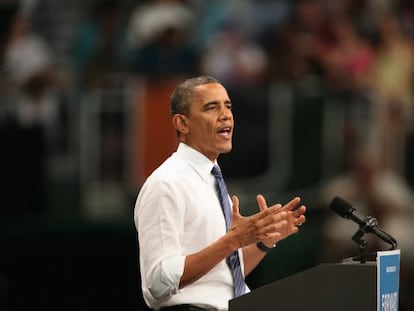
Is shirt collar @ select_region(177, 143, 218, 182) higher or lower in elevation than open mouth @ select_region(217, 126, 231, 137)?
lower

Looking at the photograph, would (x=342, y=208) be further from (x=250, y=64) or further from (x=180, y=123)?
(x=250, y=64)

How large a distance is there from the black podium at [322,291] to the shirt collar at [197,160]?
648mm

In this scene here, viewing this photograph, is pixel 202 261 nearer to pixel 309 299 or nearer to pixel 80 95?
pixel 309 299

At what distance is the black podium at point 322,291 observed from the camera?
4.89 metres

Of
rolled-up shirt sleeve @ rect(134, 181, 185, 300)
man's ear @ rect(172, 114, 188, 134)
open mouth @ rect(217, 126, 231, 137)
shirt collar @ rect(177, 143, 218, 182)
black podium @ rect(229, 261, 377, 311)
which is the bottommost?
black podium @ rect(229, 261, 377, 311)

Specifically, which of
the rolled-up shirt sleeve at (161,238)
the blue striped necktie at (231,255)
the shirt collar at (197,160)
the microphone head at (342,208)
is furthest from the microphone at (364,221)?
the rolled-up shirt sleeve at (161,238)

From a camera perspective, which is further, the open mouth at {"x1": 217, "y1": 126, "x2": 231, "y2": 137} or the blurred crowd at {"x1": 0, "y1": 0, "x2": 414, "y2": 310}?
the blurred crowd at {"x1": 0, "y1": 0, "x2": 414, "y2": 310}

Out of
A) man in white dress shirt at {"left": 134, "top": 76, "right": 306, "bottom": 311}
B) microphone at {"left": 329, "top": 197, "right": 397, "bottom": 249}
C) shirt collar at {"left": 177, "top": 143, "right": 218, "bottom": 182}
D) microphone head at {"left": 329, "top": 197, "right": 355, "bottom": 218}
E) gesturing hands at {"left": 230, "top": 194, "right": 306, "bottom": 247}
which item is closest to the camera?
gesturing hands at {"left": 230, "top": 194, "right": 306, "bottom": 247}

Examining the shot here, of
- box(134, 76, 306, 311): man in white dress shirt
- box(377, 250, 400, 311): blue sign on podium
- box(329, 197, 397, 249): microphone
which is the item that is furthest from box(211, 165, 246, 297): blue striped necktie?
box(377, 250, 400, 311): blue sign on podium

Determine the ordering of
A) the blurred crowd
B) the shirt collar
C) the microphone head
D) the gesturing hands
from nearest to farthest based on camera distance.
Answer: the gesturing hands < the microphone head < the shirt collar < the blurred crowd

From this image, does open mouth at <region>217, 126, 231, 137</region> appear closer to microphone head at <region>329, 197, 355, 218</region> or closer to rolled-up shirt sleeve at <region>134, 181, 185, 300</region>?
rolled-up shirt sleeve at <region>134, 181, 185, 300</region>

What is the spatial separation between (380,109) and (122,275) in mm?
2386

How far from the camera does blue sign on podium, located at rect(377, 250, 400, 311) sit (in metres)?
4.88

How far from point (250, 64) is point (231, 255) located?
5.64 m
